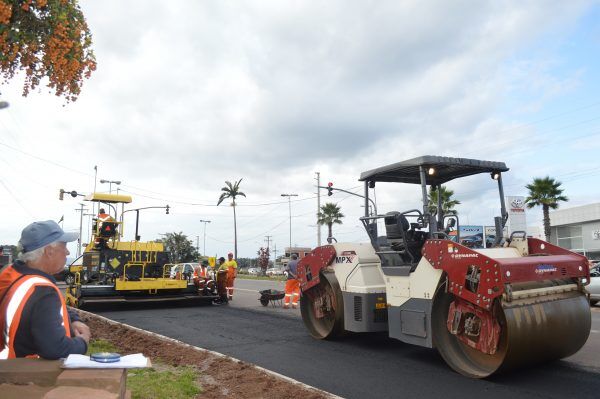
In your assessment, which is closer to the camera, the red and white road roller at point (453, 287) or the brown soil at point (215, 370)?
the brown soil at point (215, 370)

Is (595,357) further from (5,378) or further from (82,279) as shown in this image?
(82,279)

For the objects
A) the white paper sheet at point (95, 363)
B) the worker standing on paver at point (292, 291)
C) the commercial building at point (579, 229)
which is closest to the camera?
the white paper sheet at point (95, 363)

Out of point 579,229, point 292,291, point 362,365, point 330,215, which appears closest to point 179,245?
point 330,215

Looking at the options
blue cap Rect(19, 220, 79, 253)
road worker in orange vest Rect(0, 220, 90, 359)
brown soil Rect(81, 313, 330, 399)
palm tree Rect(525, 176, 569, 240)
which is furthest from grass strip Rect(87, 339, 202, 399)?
palm tree Rect(525, 176, 569, 240)

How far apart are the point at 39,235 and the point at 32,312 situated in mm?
425

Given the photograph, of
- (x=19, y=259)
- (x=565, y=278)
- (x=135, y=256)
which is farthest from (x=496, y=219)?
(x=135, y=256)

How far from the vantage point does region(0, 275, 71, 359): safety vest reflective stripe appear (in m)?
2.32

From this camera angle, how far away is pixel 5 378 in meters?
2.10

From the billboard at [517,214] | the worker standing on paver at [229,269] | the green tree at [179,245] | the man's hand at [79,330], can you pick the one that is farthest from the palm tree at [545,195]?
the green tree at [179,245]

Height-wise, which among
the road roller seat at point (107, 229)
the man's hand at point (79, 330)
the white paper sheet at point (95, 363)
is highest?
the road roller seat at point (107, 229)

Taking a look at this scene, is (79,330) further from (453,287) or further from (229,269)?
(229,269)

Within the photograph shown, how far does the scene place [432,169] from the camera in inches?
281

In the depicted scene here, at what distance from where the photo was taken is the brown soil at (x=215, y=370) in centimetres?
511

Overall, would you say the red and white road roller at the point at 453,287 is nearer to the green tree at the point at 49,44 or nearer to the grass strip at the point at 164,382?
the grass strip at the point at 164,382
